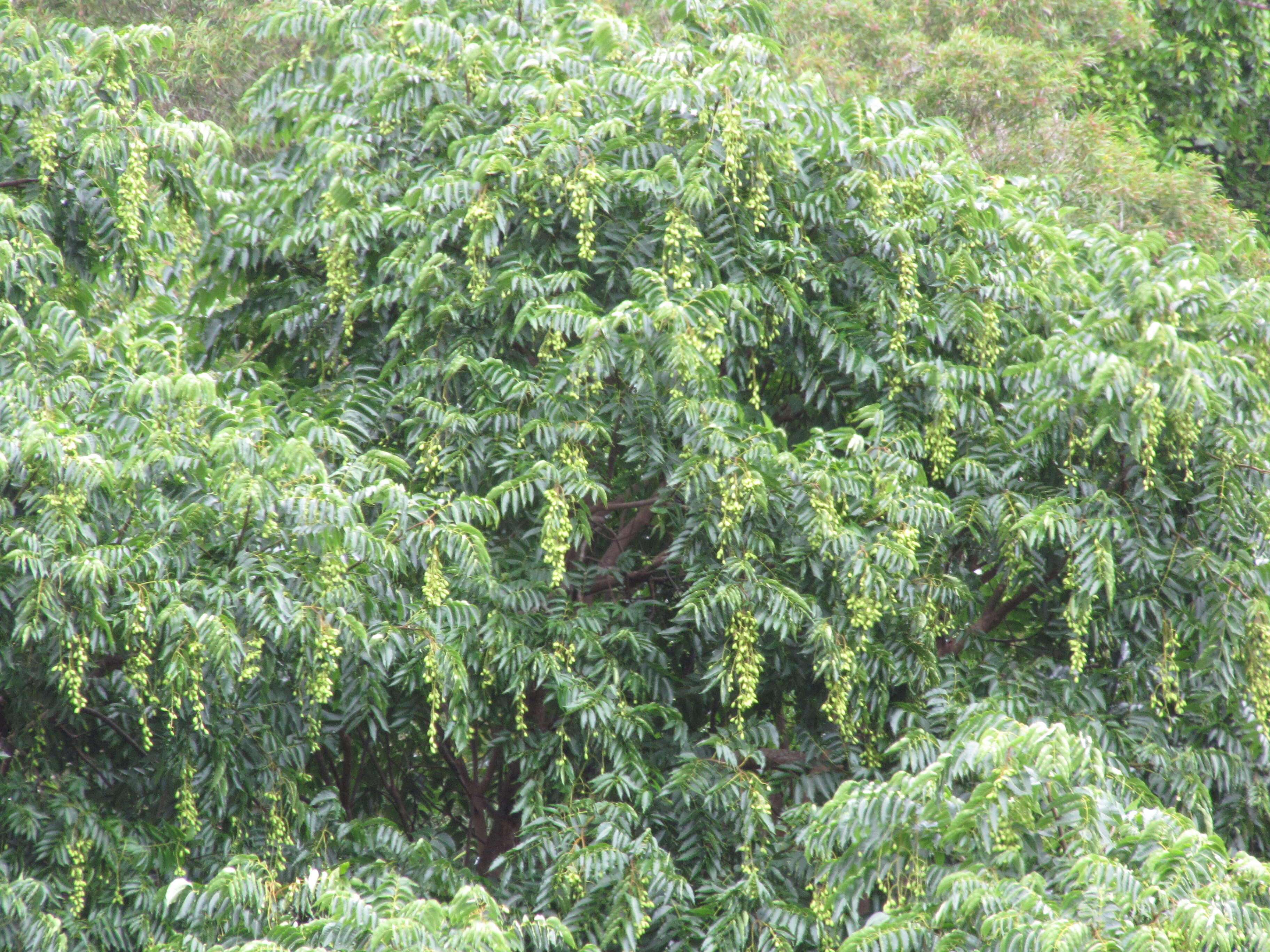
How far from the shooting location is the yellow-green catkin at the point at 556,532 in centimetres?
466

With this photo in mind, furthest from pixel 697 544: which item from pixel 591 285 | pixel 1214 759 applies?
pixel 1214 759

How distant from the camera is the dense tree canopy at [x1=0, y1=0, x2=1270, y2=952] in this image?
4270 mm

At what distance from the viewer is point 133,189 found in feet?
17.0

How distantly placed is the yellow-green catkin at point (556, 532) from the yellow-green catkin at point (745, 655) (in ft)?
2.00

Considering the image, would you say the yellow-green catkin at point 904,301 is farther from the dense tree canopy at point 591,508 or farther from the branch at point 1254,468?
the branch at point 1254,468

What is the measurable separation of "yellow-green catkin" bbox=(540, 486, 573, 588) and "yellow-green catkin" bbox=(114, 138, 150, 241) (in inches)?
72.2

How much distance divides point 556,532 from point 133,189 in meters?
2.04

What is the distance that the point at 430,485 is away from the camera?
5141 millimetres

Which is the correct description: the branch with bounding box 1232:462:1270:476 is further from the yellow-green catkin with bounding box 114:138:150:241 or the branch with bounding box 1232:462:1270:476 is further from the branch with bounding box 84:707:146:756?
the yellow-green catkin with bounding box 114:138:150:241

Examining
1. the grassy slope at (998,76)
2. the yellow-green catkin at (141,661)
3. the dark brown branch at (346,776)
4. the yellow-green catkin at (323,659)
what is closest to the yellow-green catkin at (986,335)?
the yellow-green catkin at (323,659)

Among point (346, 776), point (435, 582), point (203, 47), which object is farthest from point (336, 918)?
point (203, 47)

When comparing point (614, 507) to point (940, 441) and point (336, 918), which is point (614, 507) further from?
point (336, 918)

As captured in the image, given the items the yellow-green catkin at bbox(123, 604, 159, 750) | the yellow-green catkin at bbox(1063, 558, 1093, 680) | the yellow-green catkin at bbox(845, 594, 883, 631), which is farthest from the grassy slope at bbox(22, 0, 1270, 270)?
the yellow-green catkin at bbox(123, 604, 159, 750)

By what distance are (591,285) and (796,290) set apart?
804mm
